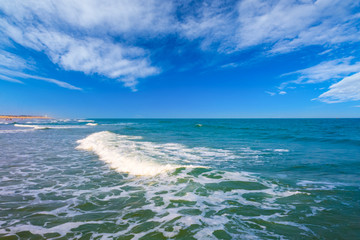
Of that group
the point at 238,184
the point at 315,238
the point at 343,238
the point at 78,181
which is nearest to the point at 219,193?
the point at 238,184

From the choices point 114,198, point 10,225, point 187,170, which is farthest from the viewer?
point 187,170

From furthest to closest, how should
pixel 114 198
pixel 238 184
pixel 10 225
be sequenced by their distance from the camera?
pixel 238 184
pixel 114 198
pixel 10 225

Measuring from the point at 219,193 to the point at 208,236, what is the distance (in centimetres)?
234

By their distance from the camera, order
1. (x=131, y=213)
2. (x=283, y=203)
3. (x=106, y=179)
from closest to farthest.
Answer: (x=131, y=213), (x=283, y=203), (x=106, y=179)

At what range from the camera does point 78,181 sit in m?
7.27

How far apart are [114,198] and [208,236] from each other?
3.33 meters

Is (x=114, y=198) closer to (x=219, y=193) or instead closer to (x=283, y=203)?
(x=219, y=193)

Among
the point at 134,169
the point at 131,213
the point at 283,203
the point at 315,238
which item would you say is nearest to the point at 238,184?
the point at 283,203

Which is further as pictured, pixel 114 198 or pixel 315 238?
pixel 114 198

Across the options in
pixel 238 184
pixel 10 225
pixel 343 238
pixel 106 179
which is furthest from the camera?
pixel 106 179

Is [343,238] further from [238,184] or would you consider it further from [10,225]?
[10,225]

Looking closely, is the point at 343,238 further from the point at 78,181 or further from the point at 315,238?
the point at 78,181

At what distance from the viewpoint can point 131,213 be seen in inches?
190

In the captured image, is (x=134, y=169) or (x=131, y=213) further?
(x=134, y=169)
